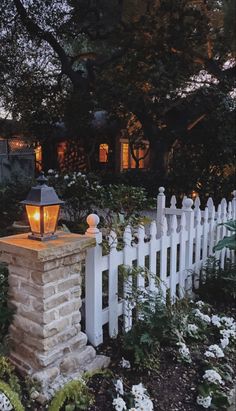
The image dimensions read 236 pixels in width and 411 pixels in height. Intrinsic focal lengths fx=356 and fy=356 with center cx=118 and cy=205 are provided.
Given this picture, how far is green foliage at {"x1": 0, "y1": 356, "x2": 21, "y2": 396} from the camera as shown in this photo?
6.77ft

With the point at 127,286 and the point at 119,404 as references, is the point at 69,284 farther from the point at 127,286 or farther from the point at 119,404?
the point at 119,404

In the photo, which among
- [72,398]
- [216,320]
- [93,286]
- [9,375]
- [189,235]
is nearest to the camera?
[72,398]

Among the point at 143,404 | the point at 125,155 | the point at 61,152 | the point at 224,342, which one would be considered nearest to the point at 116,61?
the point at 125,155

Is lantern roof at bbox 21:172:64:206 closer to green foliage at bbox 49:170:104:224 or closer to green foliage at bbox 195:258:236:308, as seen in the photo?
green foliage at bbox 195:258:236:308

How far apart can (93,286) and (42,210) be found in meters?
0.71

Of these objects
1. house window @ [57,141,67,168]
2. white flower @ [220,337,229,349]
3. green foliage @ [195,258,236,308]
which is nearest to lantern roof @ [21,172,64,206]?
white flower @ [220,337,229,349]

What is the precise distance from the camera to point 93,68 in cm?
1012

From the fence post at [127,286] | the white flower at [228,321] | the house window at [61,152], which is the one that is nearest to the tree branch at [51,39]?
the house window at [61,152]

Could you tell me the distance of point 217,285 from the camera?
12.4 feet

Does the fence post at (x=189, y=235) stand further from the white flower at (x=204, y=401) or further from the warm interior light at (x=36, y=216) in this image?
the warm interior light at (x=36, y=216)

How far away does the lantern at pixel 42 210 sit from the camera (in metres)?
2.21

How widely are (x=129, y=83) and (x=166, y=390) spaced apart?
6599 mm

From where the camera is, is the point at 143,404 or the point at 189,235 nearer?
the point at 143,404

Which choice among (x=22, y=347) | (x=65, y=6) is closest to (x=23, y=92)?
(x=65, y=6)
